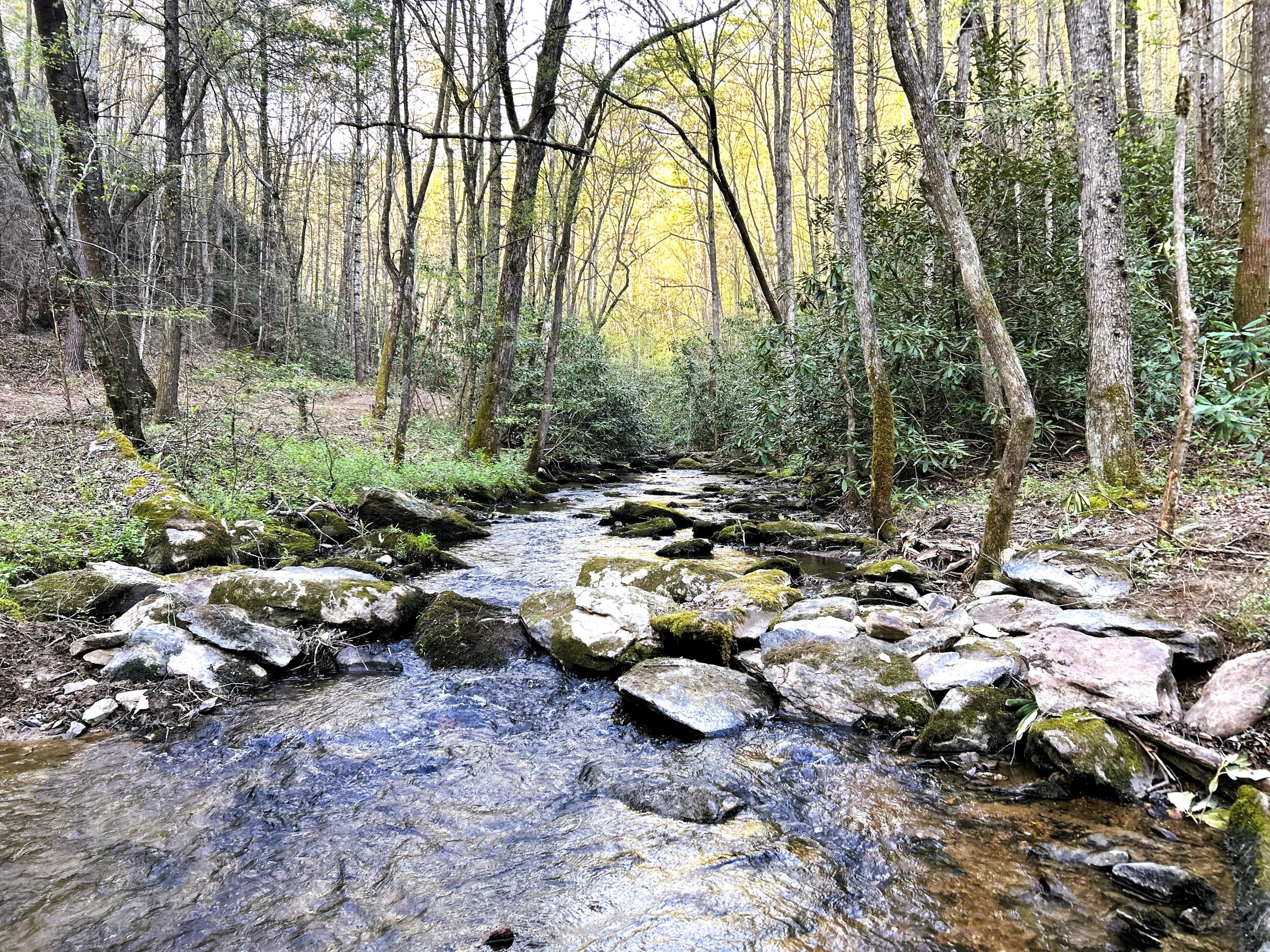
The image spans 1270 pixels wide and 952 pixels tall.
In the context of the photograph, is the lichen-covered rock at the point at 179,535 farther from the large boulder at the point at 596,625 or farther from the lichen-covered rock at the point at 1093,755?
the lichen-covered rock at the point at 1093,755

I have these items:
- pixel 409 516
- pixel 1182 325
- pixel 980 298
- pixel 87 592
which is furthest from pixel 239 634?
pixel 1182 325

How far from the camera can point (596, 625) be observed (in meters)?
5.04

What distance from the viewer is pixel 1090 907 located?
2324 mm

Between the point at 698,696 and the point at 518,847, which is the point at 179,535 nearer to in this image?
the point at 518,847

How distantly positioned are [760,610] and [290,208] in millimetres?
30590

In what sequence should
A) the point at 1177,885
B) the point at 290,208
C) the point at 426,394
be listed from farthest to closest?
the point at 290,208
the point at 426,394
the point at 1177,885

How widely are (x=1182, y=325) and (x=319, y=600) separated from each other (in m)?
6.86

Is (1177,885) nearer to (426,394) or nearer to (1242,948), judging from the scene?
(1242,948)

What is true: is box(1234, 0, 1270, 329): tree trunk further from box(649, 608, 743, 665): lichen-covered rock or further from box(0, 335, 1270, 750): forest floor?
box(649, 608, 743, 665): lichen-covered rock

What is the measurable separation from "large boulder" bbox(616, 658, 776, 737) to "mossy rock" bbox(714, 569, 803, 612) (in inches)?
39.7

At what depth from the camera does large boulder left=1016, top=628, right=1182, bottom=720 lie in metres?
3.23

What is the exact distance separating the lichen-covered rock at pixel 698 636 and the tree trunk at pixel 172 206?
8.30 metres

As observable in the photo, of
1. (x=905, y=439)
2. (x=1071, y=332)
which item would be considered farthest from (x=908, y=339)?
(x=1071, y=332)

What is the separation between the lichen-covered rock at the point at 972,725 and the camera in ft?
11.4
